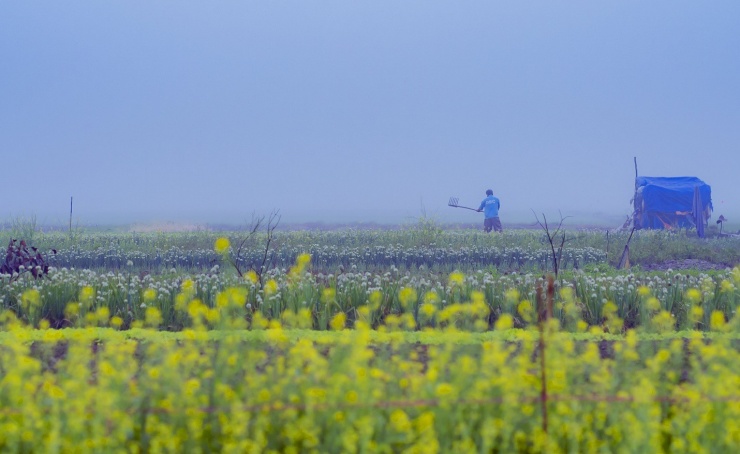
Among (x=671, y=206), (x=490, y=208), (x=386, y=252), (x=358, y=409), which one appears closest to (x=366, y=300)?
(x=358, y=409)

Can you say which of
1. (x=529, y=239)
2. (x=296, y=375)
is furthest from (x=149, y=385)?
(x=529, y=239)

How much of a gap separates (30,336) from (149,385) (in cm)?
313

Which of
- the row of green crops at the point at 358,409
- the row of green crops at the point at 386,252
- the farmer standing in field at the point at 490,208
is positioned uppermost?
the farmer standing in field at the point at 490,208

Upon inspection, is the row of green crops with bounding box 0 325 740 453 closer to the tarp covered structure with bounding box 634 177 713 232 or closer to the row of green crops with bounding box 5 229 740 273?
the row of green crops with bounding box 5 229 740 273

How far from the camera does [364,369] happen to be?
3797 mm

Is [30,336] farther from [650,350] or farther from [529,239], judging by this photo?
[529,239]

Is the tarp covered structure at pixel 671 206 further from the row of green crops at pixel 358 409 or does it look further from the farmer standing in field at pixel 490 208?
the row of green crops at pixel 358 409

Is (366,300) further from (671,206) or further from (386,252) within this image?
(671,206)

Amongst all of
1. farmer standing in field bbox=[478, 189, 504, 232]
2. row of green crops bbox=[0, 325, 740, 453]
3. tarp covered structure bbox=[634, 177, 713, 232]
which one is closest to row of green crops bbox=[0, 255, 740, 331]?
row of green crops bbox=[0, 325, 740, 453]

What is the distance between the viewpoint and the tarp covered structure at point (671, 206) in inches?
1129

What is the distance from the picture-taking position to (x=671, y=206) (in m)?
28.9

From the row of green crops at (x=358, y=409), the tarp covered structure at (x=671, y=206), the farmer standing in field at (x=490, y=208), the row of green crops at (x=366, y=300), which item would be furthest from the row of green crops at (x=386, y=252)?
the row of green crops at (x=358, y=409)

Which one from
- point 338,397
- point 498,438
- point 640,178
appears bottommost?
point 498,438

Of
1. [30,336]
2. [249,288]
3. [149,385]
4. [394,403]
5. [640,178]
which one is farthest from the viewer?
[640,178]
